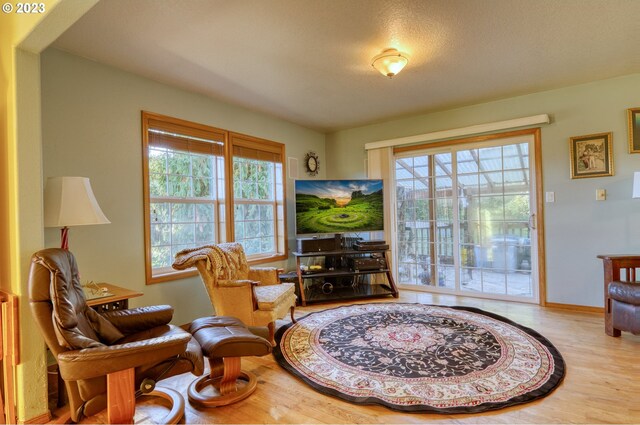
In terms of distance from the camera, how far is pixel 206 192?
11.8 ft

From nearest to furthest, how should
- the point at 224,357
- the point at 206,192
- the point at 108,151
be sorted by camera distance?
the point at 224,357 → the point at 108,151 → the point at 206,192

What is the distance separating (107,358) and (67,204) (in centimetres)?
115

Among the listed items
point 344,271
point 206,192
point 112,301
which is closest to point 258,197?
point 206,192

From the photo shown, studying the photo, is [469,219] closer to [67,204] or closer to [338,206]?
[338,206]

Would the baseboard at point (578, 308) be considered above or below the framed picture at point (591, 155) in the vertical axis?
below

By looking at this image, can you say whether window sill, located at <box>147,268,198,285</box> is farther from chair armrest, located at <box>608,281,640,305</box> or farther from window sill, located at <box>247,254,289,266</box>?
chair armrest, located at <box>608,281,640,305</box>

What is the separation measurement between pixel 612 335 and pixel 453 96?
2773 millimetres

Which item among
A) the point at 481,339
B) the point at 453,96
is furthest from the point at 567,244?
the point at 453,96

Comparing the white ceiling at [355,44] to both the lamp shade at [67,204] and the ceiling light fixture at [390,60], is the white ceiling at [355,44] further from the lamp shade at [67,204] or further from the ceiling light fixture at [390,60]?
the lamp shade at [67,204]

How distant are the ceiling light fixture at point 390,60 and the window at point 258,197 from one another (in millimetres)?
1933

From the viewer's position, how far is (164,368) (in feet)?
5.43

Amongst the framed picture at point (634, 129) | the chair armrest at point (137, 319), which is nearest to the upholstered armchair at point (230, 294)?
the chair armrest at point (137, 319)

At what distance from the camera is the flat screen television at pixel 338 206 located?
14.1 ft

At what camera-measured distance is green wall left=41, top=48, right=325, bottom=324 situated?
8.12ft
